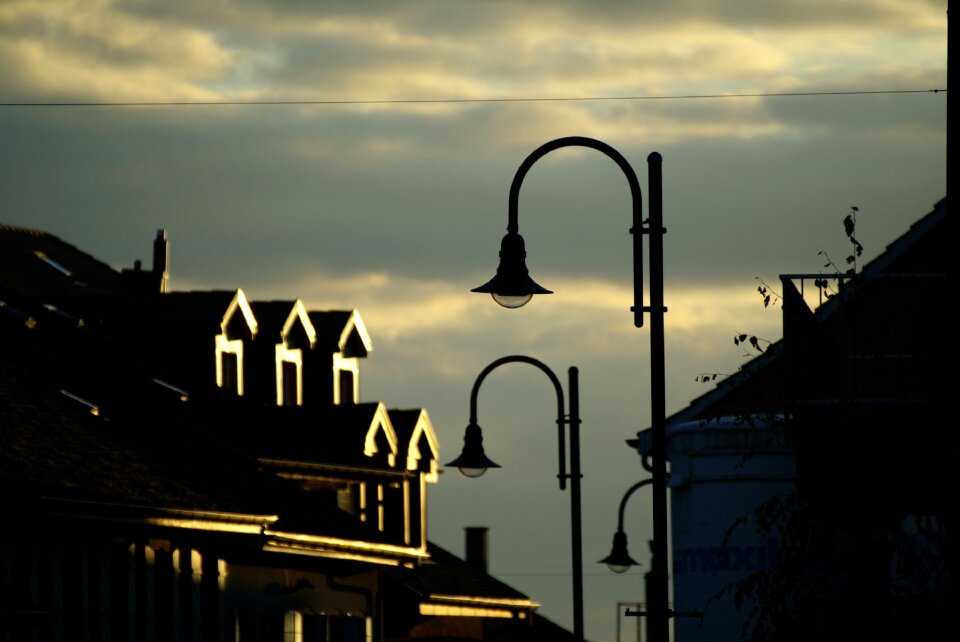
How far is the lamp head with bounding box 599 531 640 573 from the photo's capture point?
139ft

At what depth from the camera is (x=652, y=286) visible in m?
18.8

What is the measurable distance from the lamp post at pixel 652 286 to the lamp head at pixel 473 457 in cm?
989

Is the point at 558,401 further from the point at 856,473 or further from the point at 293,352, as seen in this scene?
the point at 293,352

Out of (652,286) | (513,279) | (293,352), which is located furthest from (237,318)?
(652,286)

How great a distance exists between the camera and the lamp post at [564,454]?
28484 mm

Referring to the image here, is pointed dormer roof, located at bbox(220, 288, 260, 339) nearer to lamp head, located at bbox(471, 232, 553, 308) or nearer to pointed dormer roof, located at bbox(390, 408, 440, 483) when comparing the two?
pointed dormer roof, located at bbox(390, 408, 440, 483)

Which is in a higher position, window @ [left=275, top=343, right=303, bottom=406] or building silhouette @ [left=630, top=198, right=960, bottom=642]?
window @ [left=275, top=343, right=303, bottom=406]

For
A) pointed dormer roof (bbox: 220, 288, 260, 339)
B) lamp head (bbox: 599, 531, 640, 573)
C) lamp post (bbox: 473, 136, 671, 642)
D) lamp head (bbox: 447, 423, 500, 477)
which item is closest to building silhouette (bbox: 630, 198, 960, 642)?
lamp post (bbox: 473, 136, 671, 642)

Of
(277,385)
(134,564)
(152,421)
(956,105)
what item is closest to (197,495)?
(134,564)

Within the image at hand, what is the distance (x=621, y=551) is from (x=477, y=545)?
3767 centimetres

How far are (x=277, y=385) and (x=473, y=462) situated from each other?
18.4m

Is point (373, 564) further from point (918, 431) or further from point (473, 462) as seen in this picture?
point (918, 431)

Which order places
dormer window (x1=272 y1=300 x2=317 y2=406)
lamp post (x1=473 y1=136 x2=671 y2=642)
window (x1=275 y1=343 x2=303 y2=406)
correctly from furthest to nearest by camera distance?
1. window (x1=275 y1=343 x2=303 y2=406)
2. dormer window (x1=272 y1=300 x2=317 y2=406)
3. lamp post (x1=473 y1=136 x2=671 y2=642)

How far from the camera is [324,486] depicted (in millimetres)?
46219
